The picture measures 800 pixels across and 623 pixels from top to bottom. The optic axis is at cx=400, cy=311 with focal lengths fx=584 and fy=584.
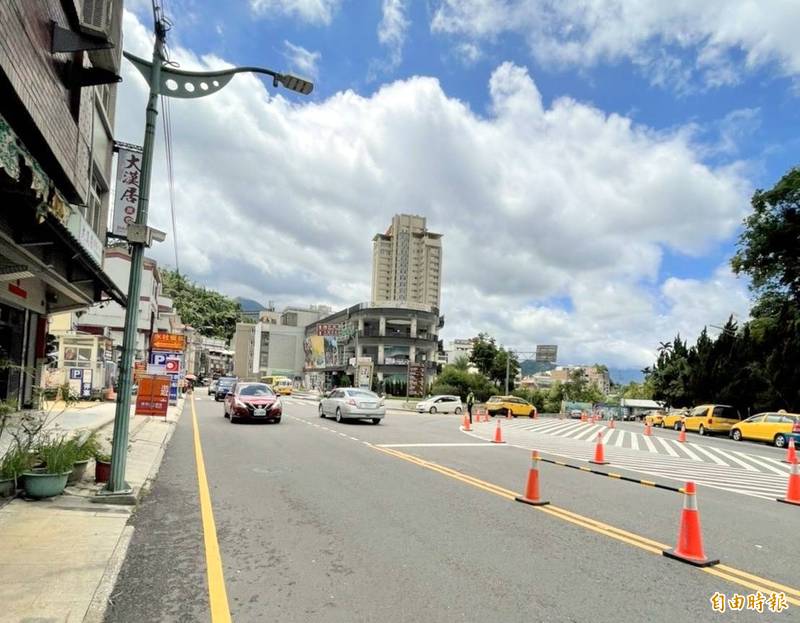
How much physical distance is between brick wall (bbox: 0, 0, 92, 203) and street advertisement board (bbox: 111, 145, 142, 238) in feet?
16.1

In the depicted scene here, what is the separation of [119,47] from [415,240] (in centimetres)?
11990

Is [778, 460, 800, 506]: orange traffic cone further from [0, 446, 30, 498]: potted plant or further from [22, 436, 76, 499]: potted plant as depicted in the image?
[0, 446, 30, 498]: potted plant

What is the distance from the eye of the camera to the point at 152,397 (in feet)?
55.5

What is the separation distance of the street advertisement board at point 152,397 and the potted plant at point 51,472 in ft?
29.6

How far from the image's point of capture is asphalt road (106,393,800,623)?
455 cm

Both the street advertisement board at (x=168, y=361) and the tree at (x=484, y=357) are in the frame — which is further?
the tree at (x=484, y=357)

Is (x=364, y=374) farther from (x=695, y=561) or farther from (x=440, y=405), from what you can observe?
(x=695, y=561)

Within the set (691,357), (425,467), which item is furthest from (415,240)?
(425,467)

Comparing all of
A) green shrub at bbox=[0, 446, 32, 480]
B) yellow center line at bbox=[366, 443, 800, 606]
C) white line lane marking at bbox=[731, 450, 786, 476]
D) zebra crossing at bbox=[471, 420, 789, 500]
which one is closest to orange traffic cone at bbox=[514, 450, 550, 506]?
yellow center line at bbox=[366, 443, 800, 606]

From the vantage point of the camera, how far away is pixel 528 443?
19.3 metres

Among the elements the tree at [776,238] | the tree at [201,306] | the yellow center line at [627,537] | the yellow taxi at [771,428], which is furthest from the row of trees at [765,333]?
the tree at [201,306]

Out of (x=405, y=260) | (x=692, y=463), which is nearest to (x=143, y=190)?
(x=692, y=463)

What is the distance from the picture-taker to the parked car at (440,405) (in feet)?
141

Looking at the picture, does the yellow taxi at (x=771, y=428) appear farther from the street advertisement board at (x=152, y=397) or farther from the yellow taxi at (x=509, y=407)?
the street advertisement board at (x=152, y=397)
